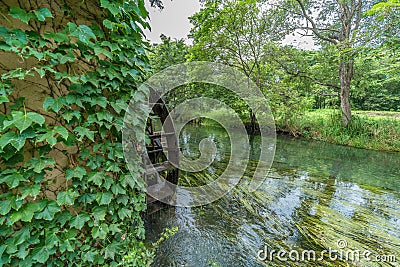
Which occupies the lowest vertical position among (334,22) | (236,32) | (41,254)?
(41,254)

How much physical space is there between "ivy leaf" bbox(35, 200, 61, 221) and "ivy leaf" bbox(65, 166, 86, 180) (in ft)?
0.51

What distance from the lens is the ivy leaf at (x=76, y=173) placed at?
48.5 inches

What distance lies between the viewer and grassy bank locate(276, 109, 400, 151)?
794cm

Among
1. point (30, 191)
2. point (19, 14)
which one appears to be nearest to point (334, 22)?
point (19, 14)

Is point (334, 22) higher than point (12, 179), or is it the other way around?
point (334, 22)

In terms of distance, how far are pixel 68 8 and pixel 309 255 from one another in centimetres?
310

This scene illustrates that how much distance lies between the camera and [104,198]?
1338 millimetres

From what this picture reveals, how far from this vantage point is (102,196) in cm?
134

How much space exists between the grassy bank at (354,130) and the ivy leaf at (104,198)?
10080 millimetres

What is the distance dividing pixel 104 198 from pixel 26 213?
1.28 ft

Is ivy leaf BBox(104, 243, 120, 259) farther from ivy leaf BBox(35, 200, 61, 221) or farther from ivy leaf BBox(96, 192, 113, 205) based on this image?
ivy leaf BBox(35, 200, 61, 221)

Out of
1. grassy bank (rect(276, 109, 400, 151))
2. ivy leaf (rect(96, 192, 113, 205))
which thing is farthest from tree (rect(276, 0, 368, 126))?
ivy leaf (rect(96, 192, 113, 205))

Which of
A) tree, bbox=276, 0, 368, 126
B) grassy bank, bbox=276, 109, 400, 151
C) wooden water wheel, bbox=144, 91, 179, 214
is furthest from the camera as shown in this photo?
tree, bbox=276, 0, 368, 126

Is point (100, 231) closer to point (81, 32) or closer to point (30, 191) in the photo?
point (30, 191)
